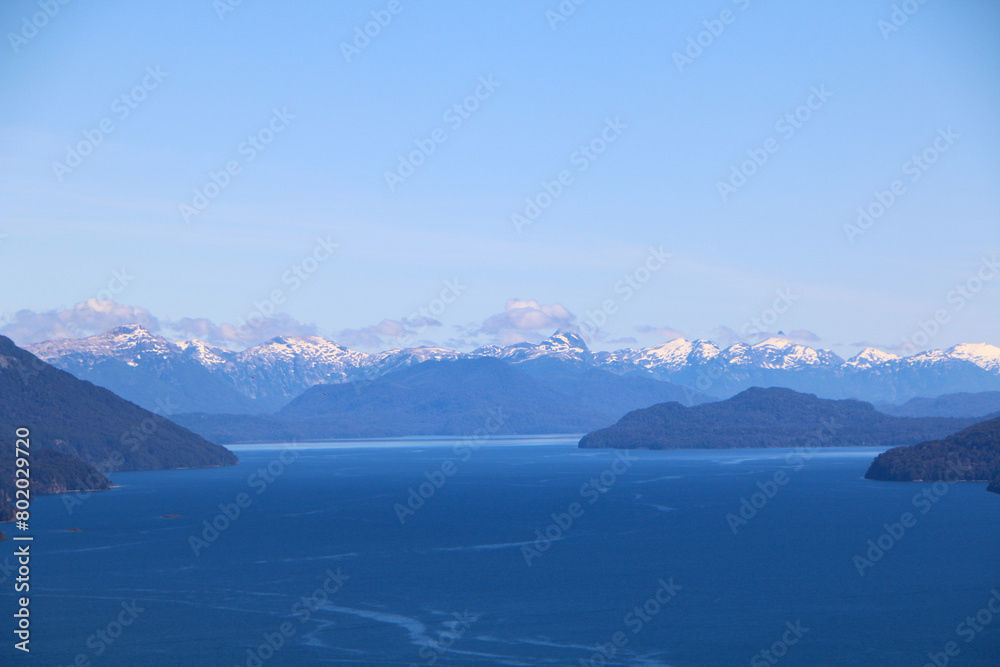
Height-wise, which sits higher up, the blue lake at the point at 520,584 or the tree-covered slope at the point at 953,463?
the blue lake at the point at 520,584

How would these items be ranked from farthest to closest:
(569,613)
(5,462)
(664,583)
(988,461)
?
1. (988,461)
2. (5,462)
3. (664,583)
4. (569,613)

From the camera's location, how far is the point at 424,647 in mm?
71250

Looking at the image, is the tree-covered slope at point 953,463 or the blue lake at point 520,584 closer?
the blue lake at point 520,584

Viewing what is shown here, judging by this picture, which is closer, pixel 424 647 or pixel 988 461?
pixel 424 647

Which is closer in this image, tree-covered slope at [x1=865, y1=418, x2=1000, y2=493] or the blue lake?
the blue lake

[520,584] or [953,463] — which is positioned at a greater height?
[520,584]

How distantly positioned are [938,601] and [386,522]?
72.8 metres

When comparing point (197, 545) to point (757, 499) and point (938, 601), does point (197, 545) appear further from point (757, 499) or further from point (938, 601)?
point (757, 499)

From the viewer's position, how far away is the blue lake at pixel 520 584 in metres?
70.6

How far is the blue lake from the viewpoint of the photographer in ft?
232

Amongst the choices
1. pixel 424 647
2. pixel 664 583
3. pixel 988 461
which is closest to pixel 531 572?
pixel 664 583

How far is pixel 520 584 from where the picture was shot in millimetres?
91188

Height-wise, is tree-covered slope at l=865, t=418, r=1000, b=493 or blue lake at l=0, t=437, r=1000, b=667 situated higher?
blue lake at l=0, t=437, r=1000, b=667

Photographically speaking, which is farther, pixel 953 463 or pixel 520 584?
pixel 953 463
